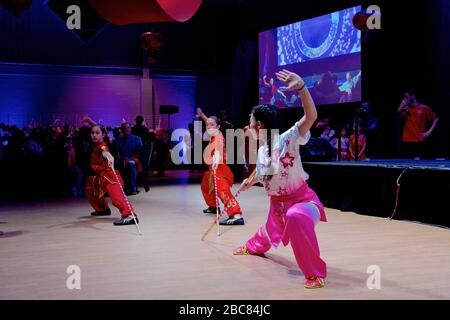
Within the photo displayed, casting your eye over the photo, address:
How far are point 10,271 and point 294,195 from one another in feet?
6.73

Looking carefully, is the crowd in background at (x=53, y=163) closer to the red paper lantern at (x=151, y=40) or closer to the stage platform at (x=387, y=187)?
the stage platform at (x=387, y=187)

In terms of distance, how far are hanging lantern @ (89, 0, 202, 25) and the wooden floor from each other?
160 cm

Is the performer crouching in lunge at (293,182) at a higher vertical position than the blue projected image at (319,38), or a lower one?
lower

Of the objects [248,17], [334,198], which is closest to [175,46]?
[248,17]

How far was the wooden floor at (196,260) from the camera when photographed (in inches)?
131

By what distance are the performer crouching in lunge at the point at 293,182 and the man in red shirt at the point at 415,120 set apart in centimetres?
513

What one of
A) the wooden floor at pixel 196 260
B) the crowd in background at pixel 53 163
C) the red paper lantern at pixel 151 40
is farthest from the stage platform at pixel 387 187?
the red paper lantern at pixel 151 40

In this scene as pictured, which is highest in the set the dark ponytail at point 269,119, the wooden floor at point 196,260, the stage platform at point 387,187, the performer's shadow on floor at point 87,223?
the dark ponytail at point 269,119

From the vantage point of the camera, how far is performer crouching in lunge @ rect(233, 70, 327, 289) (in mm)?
3373

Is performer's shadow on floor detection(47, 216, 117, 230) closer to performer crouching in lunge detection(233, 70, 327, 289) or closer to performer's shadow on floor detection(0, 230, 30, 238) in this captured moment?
performer's shadow on floor detection(0, 230, 30, 238)

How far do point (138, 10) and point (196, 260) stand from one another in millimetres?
1945

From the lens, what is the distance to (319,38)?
36.9 feet

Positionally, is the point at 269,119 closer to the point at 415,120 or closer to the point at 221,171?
the point at 221,171

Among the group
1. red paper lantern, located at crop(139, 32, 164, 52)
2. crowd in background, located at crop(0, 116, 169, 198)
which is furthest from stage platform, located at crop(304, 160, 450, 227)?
red paper lantern, located at crop(139, 32, 164, 52)
